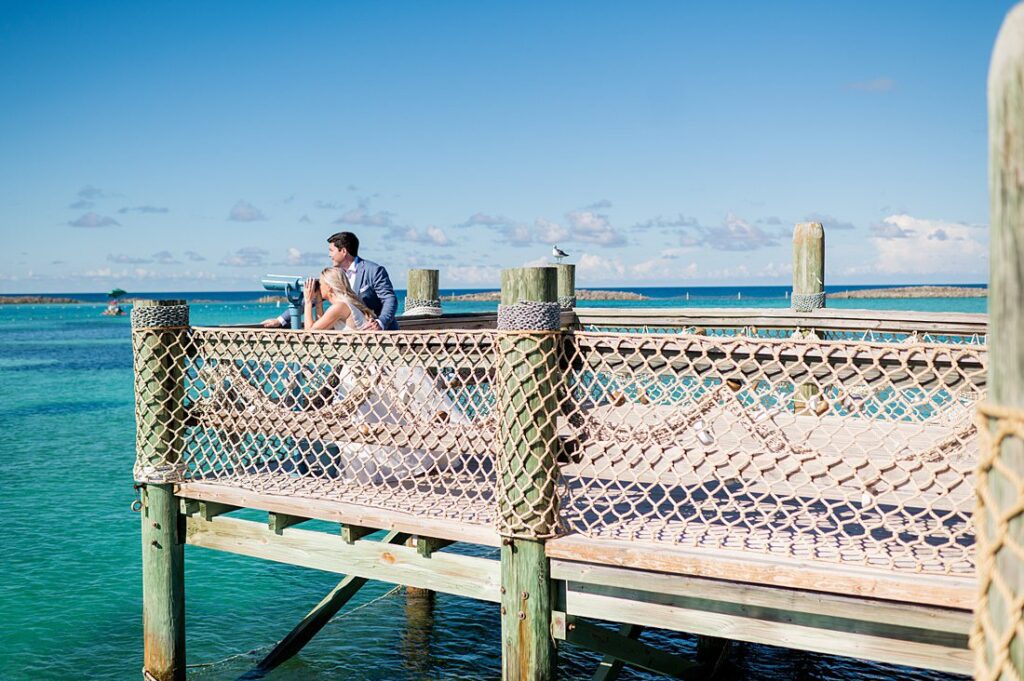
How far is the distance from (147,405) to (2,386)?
32.3m

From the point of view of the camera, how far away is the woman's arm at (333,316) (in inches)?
238

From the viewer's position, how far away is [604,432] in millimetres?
4617

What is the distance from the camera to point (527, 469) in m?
4.41

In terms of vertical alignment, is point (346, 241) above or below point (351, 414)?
above

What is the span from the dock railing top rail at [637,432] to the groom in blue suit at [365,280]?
63 cm

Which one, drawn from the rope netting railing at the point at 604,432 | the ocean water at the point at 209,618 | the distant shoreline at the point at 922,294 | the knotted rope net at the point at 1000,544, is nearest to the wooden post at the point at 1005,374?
the knotted rope net at the point at 1000,544

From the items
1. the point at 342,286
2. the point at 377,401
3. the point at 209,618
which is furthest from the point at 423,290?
the point at 209,618

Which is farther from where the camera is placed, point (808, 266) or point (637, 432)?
point (808, 266)

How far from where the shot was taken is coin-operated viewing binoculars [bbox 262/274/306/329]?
6.86 m

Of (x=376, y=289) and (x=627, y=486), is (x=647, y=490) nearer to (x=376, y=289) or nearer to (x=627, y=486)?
(x=627, y=486)

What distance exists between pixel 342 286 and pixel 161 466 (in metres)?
1.63

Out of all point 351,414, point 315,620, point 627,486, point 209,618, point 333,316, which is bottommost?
point 209,618

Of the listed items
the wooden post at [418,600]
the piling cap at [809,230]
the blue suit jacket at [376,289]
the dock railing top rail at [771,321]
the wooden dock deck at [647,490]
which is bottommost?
the wooden post at [418,600]

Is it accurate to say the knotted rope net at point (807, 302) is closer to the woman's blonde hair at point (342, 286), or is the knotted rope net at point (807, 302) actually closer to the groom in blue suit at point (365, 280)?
the groom in blue suit at point (365, 280)
